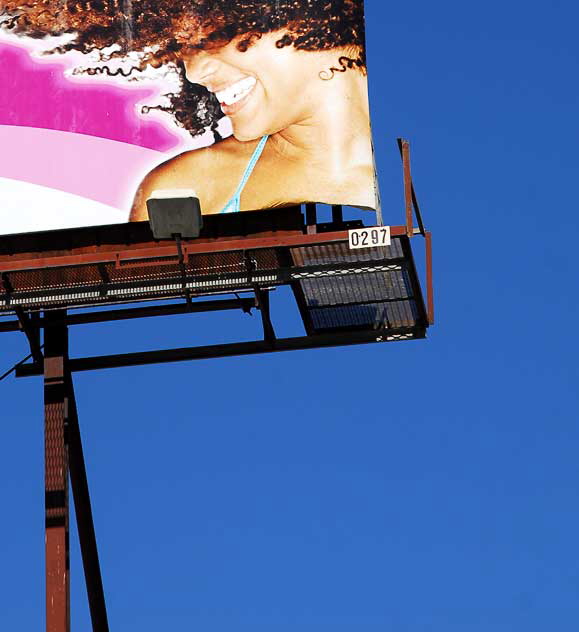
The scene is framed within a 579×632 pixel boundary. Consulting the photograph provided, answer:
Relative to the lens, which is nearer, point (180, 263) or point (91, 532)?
point (180, 263)

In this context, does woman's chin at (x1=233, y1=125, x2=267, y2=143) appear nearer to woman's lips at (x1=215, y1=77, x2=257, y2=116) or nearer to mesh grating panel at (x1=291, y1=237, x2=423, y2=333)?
woman's lips at (x1=215, y1=77, x2=257, y2=116)

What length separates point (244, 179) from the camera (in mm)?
31312

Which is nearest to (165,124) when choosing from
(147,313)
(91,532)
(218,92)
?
(218,92)

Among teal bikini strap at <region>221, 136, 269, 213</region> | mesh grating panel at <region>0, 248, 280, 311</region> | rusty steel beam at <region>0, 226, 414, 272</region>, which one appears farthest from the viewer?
teal bikini strap at <region>221, 136, 269, 213</region>

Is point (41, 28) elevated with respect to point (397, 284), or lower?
elevated

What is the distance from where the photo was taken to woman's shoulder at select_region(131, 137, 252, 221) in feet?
103

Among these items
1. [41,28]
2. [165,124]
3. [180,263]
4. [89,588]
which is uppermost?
[41,28]

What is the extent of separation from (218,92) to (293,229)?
7.96 feet

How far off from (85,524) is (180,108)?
657 cm

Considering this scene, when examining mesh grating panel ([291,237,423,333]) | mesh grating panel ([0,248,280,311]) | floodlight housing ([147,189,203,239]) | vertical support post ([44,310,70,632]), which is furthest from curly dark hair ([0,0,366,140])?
floodlight housing ([147,189,203,239])

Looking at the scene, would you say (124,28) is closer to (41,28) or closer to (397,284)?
(41,28)

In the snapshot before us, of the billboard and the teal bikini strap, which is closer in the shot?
the teal bikini strap

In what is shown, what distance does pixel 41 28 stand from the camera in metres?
32.7

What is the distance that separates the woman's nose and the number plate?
12.8 feet
